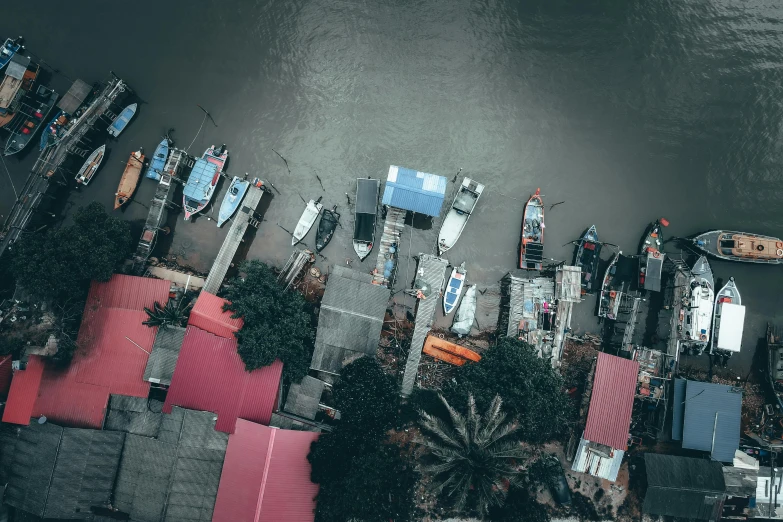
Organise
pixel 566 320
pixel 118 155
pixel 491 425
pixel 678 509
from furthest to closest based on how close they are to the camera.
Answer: pixel 118 155
pixel 566 320
pixel 678 509
pixel 491 425

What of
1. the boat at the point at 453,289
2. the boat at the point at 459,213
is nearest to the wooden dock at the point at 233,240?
the boat at the point at 459,213

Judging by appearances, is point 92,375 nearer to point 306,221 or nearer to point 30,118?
point 306,221

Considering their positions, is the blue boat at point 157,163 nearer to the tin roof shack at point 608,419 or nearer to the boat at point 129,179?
the boat at point 129,179

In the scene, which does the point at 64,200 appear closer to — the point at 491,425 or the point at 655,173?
the point at 491,425

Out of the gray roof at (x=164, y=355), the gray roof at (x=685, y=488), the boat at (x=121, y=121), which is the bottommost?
the gray roof at (x=685, y=488)

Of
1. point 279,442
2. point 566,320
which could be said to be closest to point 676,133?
point 566,320

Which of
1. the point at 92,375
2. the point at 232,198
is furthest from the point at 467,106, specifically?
the point at 92,375

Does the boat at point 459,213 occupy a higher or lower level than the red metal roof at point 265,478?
higher
